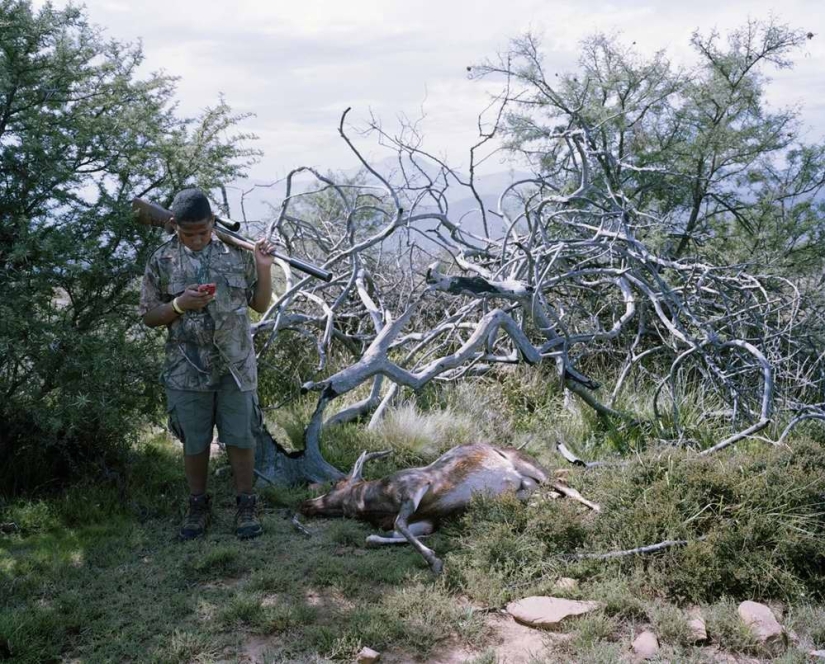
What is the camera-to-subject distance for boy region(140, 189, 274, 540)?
439cm

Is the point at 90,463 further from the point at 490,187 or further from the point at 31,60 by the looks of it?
the point at 490,187

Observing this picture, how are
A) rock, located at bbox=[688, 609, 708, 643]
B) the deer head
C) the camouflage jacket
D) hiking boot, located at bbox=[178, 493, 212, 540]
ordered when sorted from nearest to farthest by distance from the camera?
1. rock, located at bbox=[688, 609, 708, 643]
2. the camouflage jacket
3. hiking boot, located at bbox=[178, 493, 212, 540]
4. the deer head

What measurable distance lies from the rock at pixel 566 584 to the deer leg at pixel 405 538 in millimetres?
916

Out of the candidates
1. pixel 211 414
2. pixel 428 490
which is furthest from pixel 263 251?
pixel 428 490

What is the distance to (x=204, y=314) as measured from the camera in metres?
4.43

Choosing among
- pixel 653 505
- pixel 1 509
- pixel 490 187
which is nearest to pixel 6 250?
pixel 1 509

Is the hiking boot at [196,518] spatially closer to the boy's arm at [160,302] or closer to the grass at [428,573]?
the grass at [428,573]

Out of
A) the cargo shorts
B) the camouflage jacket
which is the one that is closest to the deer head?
the cargo shorts

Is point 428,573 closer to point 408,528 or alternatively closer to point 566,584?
point 408,528

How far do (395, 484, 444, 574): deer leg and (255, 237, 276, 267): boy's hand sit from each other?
5.20 feet

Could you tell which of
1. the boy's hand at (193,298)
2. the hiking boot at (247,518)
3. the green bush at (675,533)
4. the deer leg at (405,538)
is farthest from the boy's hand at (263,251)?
the green bush at (675,533)

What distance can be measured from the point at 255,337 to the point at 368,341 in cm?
109

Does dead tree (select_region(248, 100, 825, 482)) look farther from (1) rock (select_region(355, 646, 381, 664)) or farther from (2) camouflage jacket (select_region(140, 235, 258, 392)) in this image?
(1) rock (select_region(355, 646, 381, 664))

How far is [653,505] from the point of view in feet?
13.2
